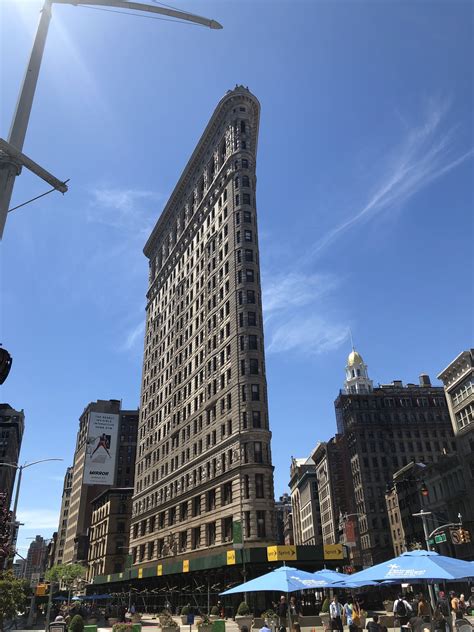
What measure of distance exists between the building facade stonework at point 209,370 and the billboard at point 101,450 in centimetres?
2523

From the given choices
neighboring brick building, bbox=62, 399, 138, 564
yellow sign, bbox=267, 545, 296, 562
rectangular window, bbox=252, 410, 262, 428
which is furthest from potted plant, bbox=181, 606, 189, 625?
neighboring brick building, bbox=62, 399, 138, 564

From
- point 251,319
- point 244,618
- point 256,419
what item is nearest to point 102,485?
point 251,319

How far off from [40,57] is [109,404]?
152710mm

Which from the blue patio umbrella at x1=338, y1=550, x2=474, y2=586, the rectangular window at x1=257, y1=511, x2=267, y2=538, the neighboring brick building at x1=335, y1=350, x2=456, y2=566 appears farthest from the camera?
the neighboring brick building at x1=335, y1=350, x2=456, y2=566

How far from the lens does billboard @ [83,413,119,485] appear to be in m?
110

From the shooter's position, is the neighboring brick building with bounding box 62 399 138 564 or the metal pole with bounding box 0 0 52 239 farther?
the neighboring brick building with bounding box 62 399 138 564

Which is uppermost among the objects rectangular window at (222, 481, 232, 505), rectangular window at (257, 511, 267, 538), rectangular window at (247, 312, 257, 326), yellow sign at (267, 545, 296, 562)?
rectangular window at (247, 312, 257, 326)

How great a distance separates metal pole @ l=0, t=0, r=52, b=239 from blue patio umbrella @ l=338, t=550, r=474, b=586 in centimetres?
1615

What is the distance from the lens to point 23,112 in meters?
11.4

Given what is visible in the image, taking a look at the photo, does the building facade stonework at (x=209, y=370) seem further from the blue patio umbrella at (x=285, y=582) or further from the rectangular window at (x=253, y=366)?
the blue patio umbrella at (x=285, y=582)

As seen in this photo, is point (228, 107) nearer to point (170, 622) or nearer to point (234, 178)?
point (234, 178)

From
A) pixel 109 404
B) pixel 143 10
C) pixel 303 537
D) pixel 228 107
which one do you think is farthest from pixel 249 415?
pixel 303 537

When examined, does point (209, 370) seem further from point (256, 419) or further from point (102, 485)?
point (102, 485)

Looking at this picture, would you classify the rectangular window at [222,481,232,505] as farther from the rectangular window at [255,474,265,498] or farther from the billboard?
the billboard
